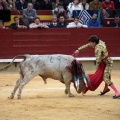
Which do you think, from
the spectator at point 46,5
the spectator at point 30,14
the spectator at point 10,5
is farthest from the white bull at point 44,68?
the spectator at point 46,5

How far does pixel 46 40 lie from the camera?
16266 millimetres

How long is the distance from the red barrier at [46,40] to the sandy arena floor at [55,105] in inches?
152

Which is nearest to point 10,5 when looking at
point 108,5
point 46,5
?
point 46,5

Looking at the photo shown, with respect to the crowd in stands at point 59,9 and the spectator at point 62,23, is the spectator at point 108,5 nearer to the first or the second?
the crowd in stands at point 59,9

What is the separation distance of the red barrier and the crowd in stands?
19 cm

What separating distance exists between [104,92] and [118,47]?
19.4ft

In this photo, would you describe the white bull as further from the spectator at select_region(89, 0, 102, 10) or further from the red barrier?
the spectator at select_region(89, 0, 102, 10)

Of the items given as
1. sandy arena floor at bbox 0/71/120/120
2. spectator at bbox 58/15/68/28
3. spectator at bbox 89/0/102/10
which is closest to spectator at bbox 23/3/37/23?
spectator at bbox 58/15/68/28

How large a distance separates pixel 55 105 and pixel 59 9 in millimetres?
6573

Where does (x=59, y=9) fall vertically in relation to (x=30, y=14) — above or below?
above

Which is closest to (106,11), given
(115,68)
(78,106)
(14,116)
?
(115,68)

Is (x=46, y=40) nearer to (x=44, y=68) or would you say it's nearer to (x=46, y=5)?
(x=46, y=5)

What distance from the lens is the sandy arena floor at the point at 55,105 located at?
27.3 feet

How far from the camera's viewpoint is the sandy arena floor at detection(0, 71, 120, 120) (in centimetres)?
833
